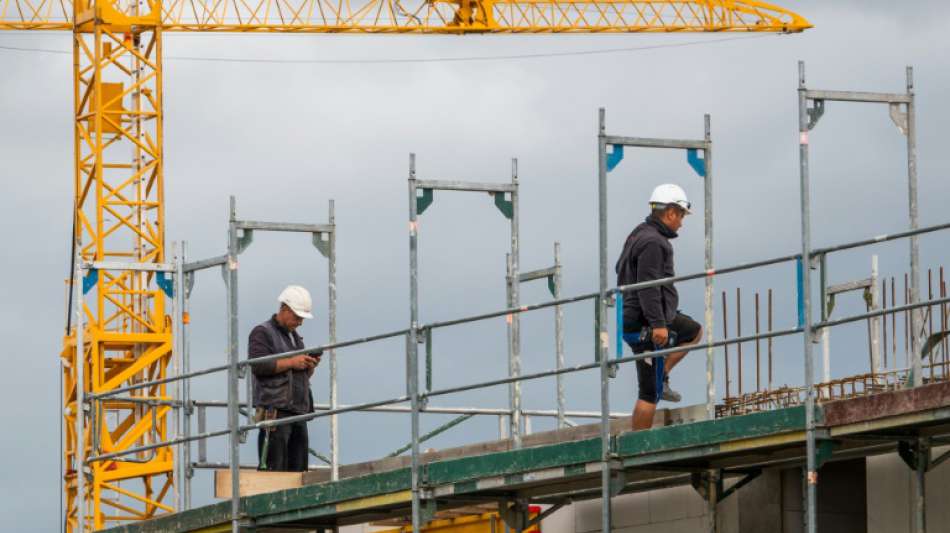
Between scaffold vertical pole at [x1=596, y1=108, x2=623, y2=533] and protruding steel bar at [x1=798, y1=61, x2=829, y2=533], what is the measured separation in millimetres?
1846

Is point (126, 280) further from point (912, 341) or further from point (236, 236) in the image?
point (912, 341)

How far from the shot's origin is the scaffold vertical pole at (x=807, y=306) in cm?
1745

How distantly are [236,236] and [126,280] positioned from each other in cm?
3310

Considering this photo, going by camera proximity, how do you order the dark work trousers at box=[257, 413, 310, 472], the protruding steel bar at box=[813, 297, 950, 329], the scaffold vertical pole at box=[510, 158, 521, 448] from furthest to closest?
the dark work trousers at box=[257, 413, 310, 472] → the scaffold vertical pole at box=[510, 158, 521, 448] → the protruding steel bar at box=[813, 297, 950, 329]

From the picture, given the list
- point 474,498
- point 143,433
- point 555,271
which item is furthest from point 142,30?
point 474,498

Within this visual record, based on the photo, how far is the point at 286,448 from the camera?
24.1 m

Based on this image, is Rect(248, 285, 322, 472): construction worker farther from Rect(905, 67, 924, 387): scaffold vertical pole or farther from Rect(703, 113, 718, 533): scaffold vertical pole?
Rect(905, 67, 924, 387): scaffold vertical pole

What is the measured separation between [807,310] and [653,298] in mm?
1827

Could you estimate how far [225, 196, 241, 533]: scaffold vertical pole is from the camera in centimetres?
2320

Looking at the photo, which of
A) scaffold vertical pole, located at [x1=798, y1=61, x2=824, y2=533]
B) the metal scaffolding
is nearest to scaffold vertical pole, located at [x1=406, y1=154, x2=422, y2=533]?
the metal scaffolding

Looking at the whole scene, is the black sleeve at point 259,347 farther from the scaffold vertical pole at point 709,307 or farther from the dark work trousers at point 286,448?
the scaffold vertical pole at point 709,307

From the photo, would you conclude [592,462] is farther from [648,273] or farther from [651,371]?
[648,273]

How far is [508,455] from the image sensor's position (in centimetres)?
2025

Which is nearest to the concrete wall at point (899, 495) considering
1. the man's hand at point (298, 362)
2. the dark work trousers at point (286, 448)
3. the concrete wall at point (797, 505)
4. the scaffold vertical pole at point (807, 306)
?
the concrete wall at point (797, 505)
